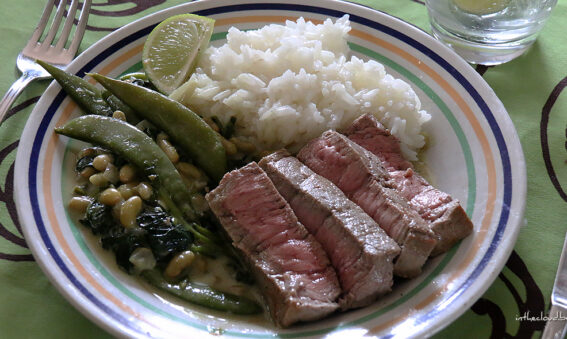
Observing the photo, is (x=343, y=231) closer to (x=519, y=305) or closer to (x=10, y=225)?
(x=519, y=305)

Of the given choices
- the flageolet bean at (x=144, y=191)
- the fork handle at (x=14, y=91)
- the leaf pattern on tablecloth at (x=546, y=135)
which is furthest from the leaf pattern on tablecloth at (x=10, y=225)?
the leaf pattern on tablecloth at (x=546, y=135)

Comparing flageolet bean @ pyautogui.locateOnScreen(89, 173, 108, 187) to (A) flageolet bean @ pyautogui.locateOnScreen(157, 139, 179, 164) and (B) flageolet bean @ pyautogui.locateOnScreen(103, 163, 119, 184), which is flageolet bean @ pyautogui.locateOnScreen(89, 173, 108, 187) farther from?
(A) flageolet bean @ pyautogui.locateOnScreen(157, 139, 179, 164)

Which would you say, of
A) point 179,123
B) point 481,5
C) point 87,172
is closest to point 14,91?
point 87,172

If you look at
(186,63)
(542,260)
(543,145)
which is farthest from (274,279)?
(543,145)

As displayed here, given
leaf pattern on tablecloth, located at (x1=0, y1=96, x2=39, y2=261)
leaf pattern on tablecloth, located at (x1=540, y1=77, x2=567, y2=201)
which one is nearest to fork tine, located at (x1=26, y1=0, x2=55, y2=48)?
leaf pattern on tablecloth, located at (x1=0, y1=96, x2=39, y2=261)

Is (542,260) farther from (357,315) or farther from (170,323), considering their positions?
(170,323)
